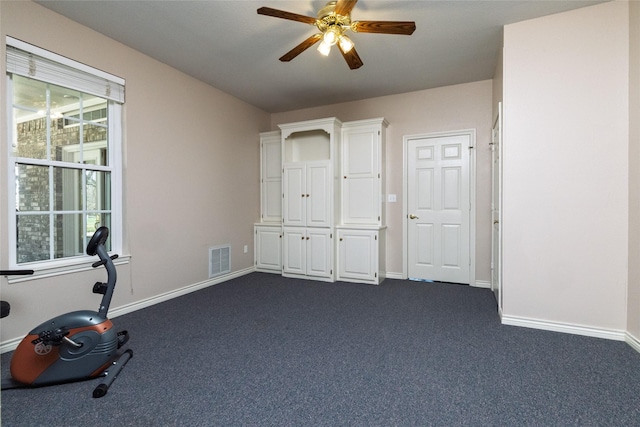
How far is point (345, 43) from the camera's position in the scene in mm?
2510

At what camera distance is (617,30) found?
248 cm

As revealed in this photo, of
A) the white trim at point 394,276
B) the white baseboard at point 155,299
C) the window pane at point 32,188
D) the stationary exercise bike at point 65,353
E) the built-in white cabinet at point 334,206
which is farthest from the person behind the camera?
the white trim at point 394,276

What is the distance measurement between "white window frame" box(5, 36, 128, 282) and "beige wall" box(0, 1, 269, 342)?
0.05m

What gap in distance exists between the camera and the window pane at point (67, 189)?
8.82 ft

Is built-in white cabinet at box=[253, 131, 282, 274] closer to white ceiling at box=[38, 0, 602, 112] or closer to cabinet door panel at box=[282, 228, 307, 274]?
cabinet door panel at box=[282, 228, 307, 274]

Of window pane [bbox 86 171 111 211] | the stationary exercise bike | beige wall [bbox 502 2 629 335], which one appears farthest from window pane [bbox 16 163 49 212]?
beige wall [bbox 502 2 629 335]

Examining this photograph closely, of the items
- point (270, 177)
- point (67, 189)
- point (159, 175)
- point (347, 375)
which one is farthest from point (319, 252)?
point (67, 189)

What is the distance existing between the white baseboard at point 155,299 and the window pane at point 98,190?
1.00 metres

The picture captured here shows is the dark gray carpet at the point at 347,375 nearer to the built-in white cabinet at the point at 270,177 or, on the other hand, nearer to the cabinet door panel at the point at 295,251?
the cabinet door panel at the point at 295,251

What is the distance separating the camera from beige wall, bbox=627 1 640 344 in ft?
7.57

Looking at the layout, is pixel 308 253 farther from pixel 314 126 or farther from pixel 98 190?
pixel 98 190

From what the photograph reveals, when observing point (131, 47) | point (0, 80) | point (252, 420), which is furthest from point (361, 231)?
point (0, 80)

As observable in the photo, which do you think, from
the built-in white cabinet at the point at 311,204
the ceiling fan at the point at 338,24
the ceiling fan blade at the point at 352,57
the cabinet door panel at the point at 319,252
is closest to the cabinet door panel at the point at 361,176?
the built-in white cabinet at the point at 311,204

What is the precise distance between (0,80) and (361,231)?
3.69 m
